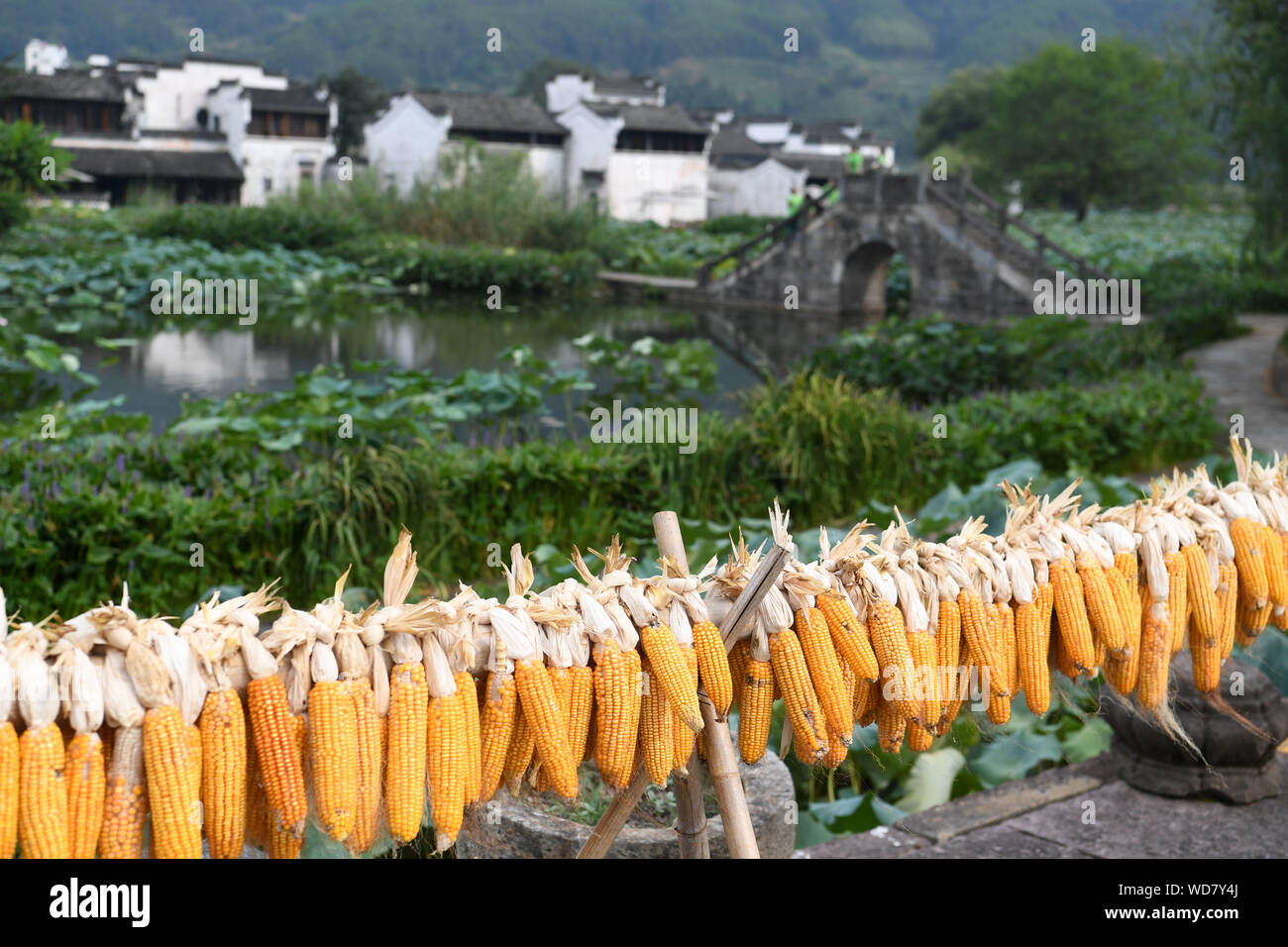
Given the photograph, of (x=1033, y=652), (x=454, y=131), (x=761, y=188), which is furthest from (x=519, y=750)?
(x=761, y=188)

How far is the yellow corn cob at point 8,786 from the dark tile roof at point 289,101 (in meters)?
48.7

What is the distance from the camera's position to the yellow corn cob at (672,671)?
7.01ft

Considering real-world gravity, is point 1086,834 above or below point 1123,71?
below

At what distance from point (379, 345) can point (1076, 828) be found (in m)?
18.1

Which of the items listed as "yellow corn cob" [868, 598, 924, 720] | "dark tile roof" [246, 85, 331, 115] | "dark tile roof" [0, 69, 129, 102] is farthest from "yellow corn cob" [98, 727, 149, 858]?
"dark tile roof" [246, 85, 331, 115]

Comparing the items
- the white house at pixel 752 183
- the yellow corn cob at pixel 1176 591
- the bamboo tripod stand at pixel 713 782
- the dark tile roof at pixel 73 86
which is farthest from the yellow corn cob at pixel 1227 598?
the white house at pixel 752 183

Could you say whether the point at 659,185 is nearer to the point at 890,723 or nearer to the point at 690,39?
the point at 890,723

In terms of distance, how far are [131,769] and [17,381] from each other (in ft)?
44.2

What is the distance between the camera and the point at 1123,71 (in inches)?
2496

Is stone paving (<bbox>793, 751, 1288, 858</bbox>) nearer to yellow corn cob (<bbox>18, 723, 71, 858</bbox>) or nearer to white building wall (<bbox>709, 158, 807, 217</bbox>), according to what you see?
yellow corn cob (<bbox>18, 723, 71, 858</bbox>)

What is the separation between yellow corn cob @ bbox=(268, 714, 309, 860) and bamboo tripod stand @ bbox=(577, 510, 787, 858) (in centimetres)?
57
